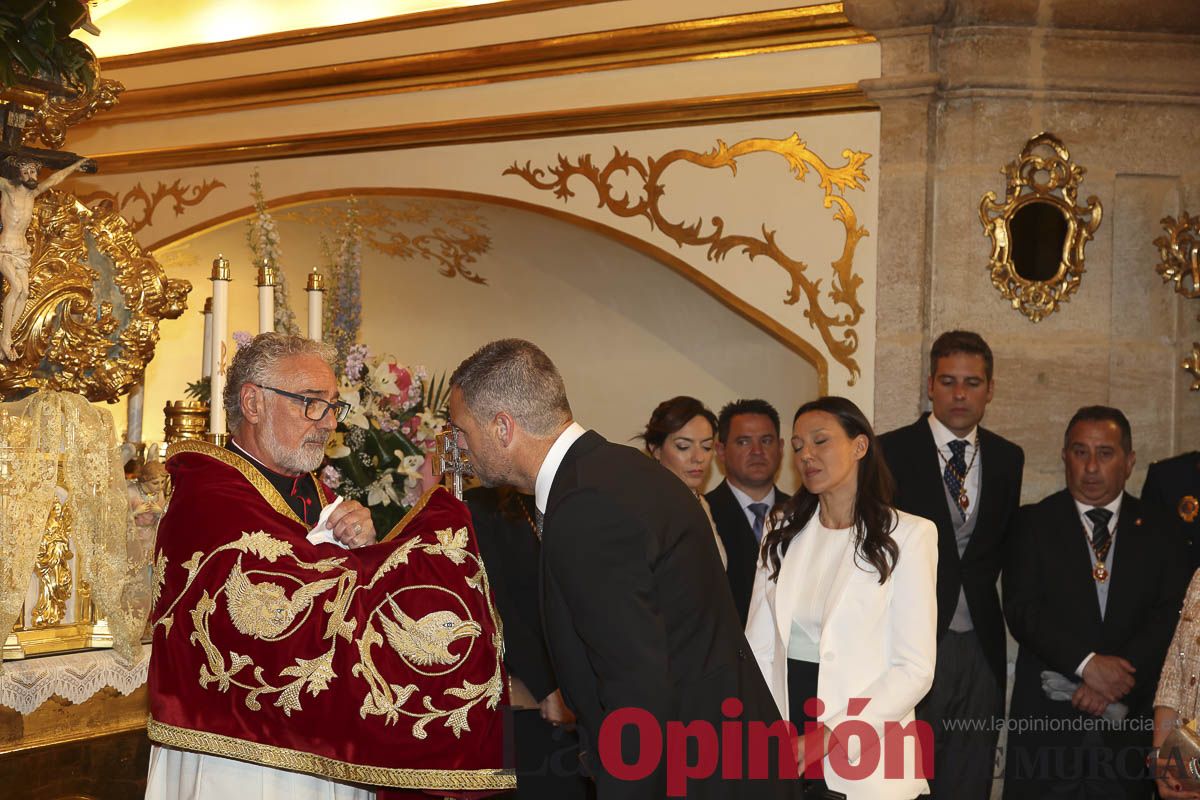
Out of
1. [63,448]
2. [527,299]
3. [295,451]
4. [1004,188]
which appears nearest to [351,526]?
[295,451]

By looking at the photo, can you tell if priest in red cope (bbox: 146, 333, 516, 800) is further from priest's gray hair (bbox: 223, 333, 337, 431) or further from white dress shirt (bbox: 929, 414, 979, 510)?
white dress shirt (bbox: 929, 414, 979, 510)

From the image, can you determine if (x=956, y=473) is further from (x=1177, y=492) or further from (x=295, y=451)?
Result: (x=295, y=451)

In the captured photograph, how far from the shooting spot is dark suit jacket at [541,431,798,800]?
2205 mm

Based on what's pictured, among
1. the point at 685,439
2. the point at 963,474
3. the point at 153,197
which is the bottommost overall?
the point at 963,474

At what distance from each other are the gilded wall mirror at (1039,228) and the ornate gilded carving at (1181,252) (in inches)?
11.6

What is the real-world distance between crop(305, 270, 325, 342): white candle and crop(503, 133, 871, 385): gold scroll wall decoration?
7.88ft

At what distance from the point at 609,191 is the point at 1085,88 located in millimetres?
2054

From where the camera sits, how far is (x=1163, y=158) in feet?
17.7

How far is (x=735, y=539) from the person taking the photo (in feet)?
15.8

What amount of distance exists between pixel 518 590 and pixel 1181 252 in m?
3.26

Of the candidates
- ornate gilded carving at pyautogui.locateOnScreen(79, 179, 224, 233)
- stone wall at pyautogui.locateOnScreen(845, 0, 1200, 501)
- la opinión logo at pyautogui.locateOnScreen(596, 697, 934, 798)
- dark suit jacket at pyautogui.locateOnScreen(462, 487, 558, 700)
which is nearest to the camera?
la opinión logo at pyautogui.locateOnScreen(596, 697, 934, 798)

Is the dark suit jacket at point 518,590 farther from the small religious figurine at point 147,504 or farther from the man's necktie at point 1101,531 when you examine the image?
the man's necktie at point 1101,531

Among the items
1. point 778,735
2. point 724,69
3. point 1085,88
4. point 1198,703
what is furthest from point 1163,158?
point 778,735

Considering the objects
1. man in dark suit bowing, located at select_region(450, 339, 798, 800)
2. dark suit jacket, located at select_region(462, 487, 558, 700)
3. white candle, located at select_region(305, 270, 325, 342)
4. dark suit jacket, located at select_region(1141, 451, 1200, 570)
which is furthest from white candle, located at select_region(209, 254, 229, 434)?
dark suit jacket, located at select_region(1141, 451, 1200, 570)
